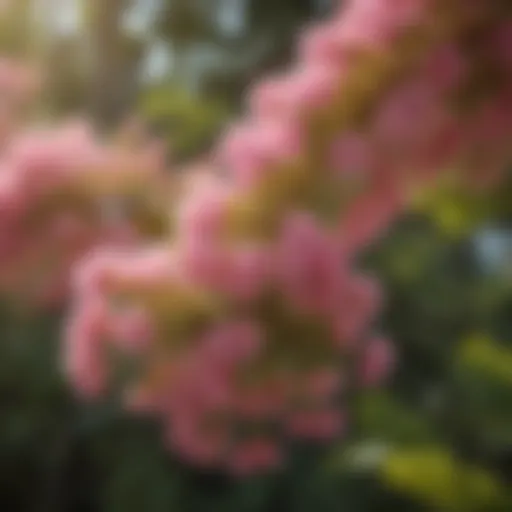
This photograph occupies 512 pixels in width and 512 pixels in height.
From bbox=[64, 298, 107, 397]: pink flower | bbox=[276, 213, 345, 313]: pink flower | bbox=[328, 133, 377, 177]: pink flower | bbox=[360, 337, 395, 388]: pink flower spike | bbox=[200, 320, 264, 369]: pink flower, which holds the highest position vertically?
bbox=[360, 337, 395, 388]: pink flower spike

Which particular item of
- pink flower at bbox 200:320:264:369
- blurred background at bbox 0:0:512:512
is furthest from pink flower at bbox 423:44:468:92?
blurred background at bbox 0:0:512:512

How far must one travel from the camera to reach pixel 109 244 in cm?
54

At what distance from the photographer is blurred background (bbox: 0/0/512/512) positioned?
681mm

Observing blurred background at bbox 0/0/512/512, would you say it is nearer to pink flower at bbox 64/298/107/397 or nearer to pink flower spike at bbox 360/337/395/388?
pink flower spike at bbox 360/337/395/388

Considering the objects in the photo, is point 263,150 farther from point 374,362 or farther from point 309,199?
point 374,362

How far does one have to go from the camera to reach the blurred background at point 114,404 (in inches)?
26.8

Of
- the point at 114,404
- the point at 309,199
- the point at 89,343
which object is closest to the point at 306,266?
the point at 309,199

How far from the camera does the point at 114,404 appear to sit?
28.8 inches

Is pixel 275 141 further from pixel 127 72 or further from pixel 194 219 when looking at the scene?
pixel 127 72

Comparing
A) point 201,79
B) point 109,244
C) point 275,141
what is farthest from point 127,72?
point 275,141

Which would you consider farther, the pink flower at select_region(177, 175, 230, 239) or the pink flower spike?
the pink flower spike

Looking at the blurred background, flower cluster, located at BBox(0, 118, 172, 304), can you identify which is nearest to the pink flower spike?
the blurred background

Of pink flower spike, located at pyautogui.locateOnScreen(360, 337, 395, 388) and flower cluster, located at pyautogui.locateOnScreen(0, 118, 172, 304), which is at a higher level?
flower cluster, located at pyautogui.locateOnScreen(0, 118, 172, 304)

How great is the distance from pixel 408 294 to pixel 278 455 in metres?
0.19
